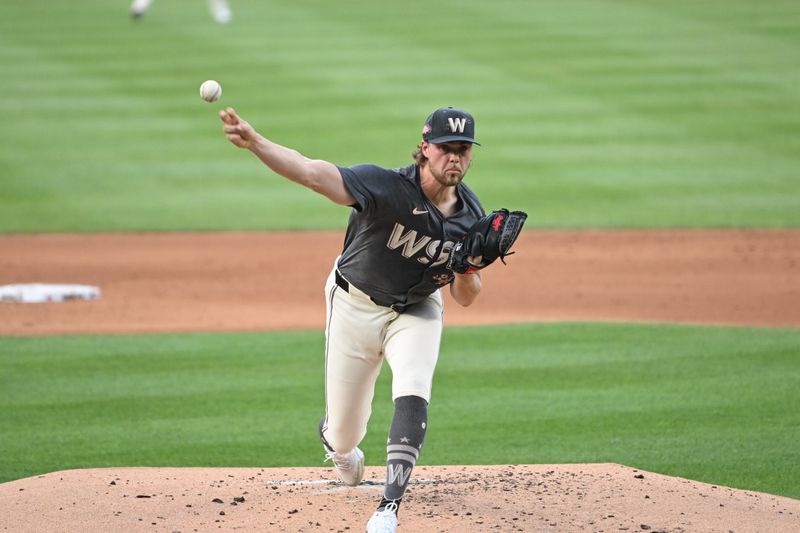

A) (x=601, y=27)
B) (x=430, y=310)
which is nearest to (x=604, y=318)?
(x=430, y=310)

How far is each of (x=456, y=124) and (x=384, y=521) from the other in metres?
1.92

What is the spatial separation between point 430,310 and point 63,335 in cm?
593

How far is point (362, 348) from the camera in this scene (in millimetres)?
6285

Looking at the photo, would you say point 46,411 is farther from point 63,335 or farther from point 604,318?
point 604,318

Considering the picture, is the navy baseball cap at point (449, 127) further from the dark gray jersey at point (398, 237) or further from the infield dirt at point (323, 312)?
the infield dirt at point (323, 312)

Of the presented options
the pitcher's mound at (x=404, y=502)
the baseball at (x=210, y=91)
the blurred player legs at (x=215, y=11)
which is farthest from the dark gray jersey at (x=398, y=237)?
the blurred player legs at (x=215, y=11)

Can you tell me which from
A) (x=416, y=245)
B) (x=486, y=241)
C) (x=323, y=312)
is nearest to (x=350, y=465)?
(x=416, y=245)

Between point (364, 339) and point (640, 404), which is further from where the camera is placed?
point (640, 404)

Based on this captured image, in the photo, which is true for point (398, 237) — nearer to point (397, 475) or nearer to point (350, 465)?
point (397, 475)

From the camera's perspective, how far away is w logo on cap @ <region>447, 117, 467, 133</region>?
6020 mm

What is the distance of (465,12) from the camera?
30203 millimetres

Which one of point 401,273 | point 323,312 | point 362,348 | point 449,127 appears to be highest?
point 449,127

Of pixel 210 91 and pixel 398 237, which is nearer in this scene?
pixel 210 91

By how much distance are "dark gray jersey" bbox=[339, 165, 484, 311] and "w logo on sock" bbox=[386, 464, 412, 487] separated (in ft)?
2.81
